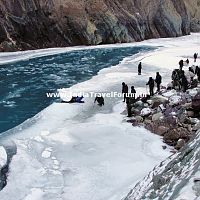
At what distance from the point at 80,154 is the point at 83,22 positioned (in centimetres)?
5464

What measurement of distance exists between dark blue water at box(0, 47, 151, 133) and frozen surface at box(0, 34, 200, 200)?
1.69 metres

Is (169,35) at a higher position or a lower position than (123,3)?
lower

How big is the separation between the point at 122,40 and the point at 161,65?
3244cm

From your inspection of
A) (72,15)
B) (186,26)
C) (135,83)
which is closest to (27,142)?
(135,83)

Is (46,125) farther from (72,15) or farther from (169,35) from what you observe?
(169,35)

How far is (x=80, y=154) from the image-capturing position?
17.5 meters

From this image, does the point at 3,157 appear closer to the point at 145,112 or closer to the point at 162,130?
the point at 162,130

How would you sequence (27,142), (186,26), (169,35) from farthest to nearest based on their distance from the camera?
(186,26), (169,35), (27,142)

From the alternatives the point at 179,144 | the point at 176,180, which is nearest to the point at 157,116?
the point at 179,144

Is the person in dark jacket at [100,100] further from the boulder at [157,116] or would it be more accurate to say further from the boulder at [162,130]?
the boulder at [162,130]

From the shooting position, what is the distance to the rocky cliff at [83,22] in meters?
61.0

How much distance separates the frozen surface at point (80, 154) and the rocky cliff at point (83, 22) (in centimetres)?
3640

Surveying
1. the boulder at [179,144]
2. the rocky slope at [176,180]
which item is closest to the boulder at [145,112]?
the boulder at [179,144]

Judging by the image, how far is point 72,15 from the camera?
6931 centimetres
